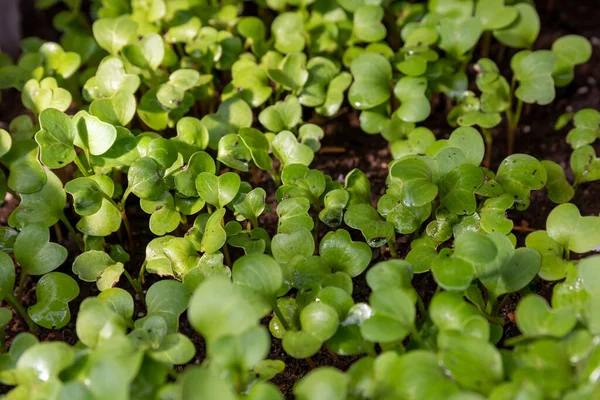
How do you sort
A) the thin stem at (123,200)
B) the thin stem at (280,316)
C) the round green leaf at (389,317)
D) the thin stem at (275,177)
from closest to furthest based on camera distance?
the round green leaf at (389,317) < the thin stem at (280,316) < the thin stem at (123,200) < the thin stem at (275,177)

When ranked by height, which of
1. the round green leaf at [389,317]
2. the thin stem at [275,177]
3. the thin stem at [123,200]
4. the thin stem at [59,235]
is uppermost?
the round green leaf at [389,317]

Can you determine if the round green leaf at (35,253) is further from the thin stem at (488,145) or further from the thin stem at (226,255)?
the thin stem at (488,145)

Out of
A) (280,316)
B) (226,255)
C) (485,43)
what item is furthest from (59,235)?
(485,43)

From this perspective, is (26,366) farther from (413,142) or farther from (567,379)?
(413,142)

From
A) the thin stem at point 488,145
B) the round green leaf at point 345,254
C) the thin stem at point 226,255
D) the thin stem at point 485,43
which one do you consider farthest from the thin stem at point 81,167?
the thin stem at point 485,43

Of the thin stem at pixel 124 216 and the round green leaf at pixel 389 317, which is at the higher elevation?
the round green leaf at pixel 389 317

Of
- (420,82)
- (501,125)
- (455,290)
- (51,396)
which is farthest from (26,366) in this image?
(501,125)

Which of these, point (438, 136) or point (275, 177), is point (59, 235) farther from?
point (438, 136)
